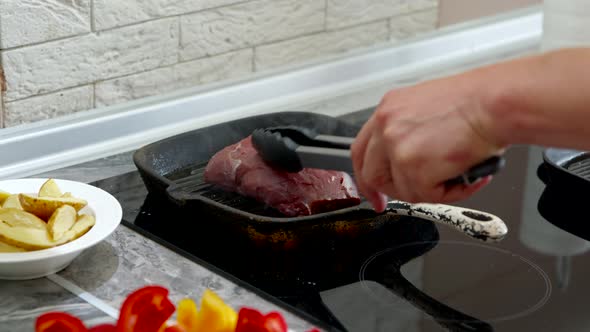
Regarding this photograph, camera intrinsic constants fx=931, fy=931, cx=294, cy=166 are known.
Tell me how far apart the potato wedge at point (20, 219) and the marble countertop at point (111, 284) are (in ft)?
0.23

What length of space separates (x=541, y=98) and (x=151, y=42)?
0.86 metres

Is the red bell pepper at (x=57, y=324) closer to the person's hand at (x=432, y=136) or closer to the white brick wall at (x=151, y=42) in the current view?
the person's hand at (x=432, y=136)

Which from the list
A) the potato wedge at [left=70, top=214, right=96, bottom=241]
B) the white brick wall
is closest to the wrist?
the potato wedge at [left=70, top=214, right=96, bottom=241]

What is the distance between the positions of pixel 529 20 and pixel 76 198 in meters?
1.33

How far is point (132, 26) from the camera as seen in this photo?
149cm

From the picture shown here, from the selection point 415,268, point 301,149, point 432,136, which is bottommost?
point 415,268

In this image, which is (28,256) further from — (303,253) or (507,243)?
(507,243)

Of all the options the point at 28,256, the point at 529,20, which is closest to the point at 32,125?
the point at 28,256

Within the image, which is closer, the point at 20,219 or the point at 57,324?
the point at 57,324

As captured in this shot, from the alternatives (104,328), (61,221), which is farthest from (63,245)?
(104,328)

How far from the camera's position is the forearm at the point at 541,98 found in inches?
31.6

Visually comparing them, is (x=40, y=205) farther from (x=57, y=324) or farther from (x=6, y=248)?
(x=57, y=324)

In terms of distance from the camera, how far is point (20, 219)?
1.03 metres

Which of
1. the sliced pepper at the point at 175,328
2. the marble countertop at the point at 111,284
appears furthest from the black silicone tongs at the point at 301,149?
the sliced pepper at the point at 175,328
